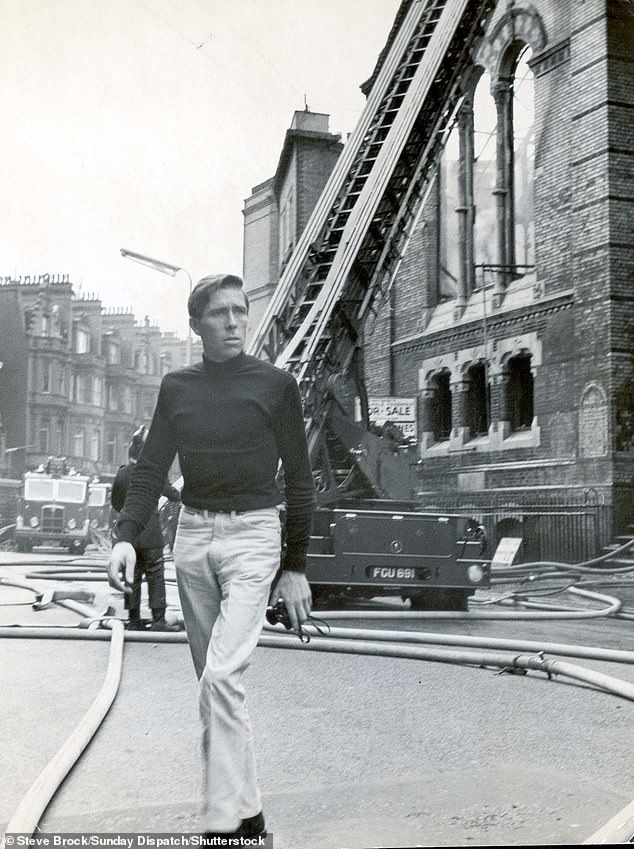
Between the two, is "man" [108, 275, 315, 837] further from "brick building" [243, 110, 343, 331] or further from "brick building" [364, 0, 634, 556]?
"brick building" [364, 0, 634, 556]

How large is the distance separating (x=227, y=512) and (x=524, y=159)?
Answer: 9.38m

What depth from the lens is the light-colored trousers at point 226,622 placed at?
108 inches

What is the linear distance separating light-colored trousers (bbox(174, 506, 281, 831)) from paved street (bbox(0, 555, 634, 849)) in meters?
0.27

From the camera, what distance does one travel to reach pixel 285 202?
5.38m

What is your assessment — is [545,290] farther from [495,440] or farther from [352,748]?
[352,748]

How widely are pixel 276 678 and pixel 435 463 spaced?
9.97 ft

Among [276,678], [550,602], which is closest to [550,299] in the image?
[550,602]

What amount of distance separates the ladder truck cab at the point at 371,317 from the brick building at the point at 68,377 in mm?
1322

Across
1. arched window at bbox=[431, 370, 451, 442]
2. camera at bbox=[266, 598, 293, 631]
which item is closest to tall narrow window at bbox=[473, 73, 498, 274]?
arched window at bbox=[431, 370, 451, 442]

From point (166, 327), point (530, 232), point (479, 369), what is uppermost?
point (530, 232)

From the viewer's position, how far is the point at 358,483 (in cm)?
717

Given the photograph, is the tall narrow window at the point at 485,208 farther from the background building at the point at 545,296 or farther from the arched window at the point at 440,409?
the arched window at the point at 440,409

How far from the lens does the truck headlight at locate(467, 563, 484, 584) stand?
771 centimetres

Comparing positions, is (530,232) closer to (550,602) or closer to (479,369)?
(479,369)
